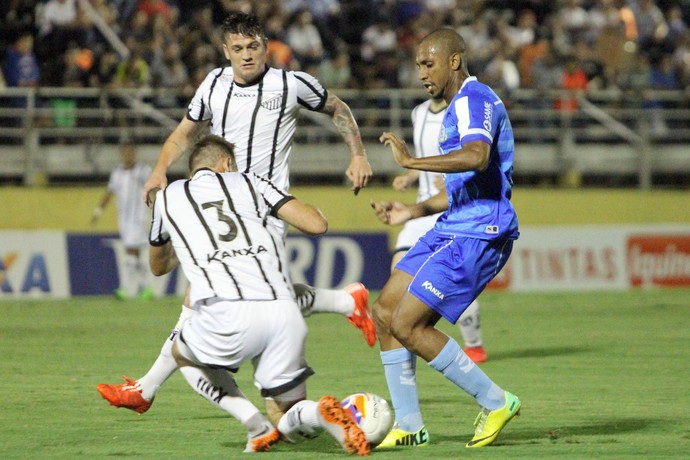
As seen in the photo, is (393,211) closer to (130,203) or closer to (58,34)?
(130,203)

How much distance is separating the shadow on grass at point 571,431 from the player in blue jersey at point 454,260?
0.97 feet

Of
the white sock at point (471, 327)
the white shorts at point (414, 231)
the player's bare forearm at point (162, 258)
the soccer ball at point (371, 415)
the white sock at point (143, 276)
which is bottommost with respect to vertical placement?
the white sock at point (143, 276)

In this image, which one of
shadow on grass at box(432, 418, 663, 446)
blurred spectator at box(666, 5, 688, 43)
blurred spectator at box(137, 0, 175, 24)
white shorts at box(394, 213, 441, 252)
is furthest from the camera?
blurred spectator at box(666, 5, 688, 43)

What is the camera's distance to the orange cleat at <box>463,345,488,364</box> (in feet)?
34.3

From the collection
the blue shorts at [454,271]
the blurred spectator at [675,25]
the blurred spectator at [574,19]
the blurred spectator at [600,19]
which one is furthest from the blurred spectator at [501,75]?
the blue shorts at [454,271]

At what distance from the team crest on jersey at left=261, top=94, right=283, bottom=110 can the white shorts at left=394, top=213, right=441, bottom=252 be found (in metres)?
2.81

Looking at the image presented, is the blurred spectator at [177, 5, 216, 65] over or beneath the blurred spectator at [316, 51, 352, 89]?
over

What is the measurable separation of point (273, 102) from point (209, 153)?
1.56 metres

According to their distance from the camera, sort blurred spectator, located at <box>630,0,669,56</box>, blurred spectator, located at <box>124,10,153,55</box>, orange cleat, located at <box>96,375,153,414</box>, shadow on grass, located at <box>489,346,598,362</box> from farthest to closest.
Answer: blurred spectator, located at <box>630,0,669,56</box>
blurred spectator, located at <box>124,10,153,55</box>
shadow on grass, located at <box>489,346,598,362</box>
orange cleat, located at <box>96,375,153,414</box>

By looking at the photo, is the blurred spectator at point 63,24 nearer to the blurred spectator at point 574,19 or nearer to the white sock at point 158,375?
the blurred spectator at point 574,19

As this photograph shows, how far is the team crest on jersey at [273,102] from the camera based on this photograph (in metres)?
7.60

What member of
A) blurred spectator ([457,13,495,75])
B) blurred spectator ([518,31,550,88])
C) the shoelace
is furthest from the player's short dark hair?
blurred spectator ([518,31,550,88])

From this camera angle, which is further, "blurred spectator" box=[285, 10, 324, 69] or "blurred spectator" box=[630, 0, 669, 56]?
"blurred spectator" box=[630, 0, 669, 56]

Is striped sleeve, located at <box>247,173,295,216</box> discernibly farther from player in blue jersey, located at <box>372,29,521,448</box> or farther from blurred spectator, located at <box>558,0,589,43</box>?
blurred spectator, located at <box>558,0,589,43</box>
